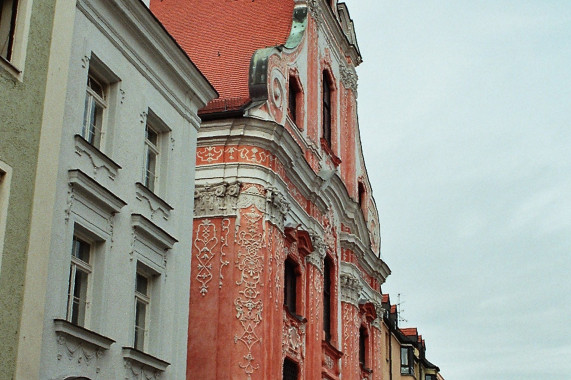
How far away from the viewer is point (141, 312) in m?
14.9

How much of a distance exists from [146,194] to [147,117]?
1.47m

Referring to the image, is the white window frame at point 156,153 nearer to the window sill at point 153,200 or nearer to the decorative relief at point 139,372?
the window sill at point 153,200

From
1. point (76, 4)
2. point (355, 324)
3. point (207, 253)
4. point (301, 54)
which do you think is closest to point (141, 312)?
point (76, 4)

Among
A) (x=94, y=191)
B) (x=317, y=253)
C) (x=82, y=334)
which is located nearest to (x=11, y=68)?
(x=94, y=191)

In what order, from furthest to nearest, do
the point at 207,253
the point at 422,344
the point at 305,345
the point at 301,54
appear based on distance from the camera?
the point at 422,344 → the point at 301,54 → the point at 305,345 → the point at 207,253

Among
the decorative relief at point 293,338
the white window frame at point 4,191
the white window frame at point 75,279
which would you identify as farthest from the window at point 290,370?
the white window frame at point 4,191

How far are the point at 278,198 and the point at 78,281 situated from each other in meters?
9.40

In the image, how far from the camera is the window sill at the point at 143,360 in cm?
1359

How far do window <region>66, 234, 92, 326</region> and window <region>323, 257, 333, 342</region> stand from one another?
46.5 feet

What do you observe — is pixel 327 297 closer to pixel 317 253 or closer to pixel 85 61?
pixel 317 253

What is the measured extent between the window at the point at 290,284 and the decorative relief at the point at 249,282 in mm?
2560

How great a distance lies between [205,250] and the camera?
842 inches

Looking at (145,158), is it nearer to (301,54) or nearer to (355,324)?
(301,54)

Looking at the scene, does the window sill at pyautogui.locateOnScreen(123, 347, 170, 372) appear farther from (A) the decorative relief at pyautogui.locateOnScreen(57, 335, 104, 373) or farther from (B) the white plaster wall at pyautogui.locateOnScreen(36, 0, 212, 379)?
(A) the decorative relief at pyautogui.locateOnScreen(57, 335, 104, 373)
